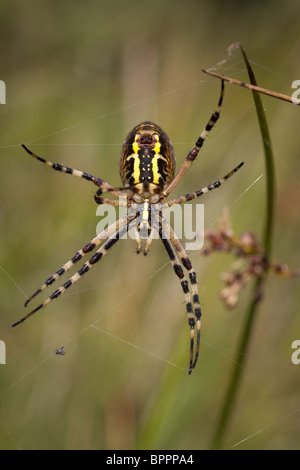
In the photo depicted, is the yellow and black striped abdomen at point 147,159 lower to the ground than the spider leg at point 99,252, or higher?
higher

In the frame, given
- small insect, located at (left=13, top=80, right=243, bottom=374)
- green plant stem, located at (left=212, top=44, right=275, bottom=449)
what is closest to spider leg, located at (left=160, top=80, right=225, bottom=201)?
small insect, located at (left=13, top=80, right=243, bottom=374)

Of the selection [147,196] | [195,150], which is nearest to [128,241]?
[147,196]

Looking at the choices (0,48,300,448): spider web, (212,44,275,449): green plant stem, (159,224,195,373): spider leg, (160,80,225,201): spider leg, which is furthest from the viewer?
(0,48,300,448): spider web

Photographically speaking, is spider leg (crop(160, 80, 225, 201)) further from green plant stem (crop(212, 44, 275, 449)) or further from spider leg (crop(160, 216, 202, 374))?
green plant stem (crop(212, 44, 275, 449))

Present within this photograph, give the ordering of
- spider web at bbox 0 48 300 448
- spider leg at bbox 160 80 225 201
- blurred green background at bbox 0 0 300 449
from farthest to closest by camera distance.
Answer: blurred green background at bbox 0 0 300 449, spider web at bbox 0 48 300 448, spider leg at bbox 160 80 225 201

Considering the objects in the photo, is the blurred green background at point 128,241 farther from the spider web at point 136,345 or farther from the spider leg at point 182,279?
the spider leg at point 182,279

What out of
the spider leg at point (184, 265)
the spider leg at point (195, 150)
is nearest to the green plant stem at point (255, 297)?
the spider leg at point (184, 265)

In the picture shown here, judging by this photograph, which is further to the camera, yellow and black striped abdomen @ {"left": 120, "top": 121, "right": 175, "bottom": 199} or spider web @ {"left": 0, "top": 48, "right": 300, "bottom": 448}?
spider web @ {"left": 0, "top": 48, "right": 300, "bottom": 448}
